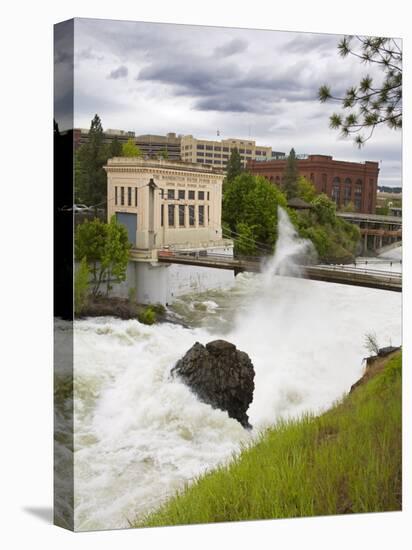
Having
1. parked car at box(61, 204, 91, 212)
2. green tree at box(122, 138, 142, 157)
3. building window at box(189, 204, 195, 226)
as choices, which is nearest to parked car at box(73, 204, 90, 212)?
parked car at box(61, 204, 91, 212)

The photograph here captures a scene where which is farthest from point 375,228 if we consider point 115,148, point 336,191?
point 115,148

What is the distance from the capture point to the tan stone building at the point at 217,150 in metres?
7.87

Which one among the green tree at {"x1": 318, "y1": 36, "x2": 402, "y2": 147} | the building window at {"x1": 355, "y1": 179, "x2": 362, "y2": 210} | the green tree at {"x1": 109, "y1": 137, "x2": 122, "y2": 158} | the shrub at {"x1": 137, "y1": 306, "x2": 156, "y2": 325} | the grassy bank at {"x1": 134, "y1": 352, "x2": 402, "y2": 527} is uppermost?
the green tree at {"x1": 318, "y1": 36, "x2": 402, "y2": 147}

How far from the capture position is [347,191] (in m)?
8.61

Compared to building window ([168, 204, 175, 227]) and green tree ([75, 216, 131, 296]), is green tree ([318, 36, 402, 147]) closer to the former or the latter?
building window ([168, 204, 175, 227])

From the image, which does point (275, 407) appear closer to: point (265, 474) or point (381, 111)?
point (265, 474)

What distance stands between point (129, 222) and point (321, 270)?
1770 mm

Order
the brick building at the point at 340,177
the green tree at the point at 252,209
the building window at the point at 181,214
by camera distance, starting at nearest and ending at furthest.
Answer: the building window at the point at 181,214 → the green tree at the point at 252,209 → the brick building at the point at 340,177

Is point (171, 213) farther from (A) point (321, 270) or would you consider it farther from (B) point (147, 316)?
(A) point (321, 270)

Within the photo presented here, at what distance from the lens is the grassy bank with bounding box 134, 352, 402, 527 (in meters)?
7.50

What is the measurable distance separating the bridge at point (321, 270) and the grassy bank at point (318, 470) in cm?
66

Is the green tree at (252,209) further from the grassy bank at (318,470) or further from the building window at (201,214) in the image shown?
the grassy bank at (318,470)

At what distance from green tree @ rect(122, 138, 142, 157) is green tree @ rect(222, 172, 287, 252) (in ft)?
3.16

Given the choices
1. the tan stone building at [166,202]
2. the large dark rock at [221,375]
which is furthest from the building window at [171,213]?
the large dark rock at [221,375]
